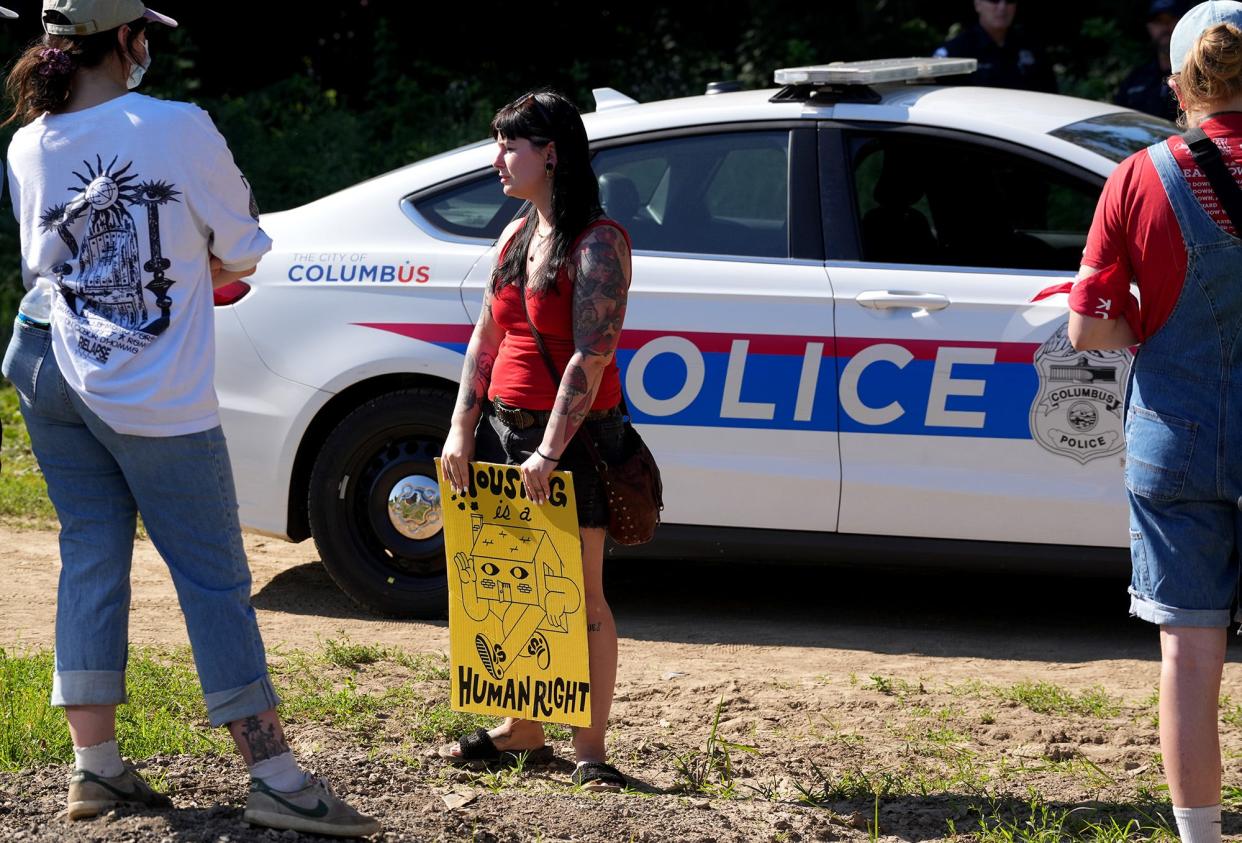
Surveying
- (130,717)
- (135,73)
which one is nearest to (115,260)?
(135,73)

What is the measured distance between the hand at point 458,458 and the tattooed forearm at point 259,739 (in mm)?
795

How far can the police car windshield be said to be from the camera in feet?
17.5

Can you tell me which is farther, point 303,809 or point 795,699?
point 795,699

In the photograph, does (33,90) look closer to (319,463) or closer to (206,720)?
(206,720)

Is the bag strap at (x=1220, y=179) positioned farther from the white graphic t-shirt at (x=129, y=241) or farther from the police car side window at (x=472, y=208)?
the police car side window at (x=472, y=208)

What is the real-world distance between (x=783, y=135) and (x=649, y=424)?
1.06 m

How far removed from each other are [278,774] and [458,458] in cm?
90

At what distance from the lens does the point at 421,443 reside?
563 cm

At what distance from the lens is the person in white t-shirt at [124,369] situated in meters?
3.39

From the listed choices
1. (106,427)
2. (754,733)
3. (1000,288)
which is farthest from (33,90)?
(1000,288)

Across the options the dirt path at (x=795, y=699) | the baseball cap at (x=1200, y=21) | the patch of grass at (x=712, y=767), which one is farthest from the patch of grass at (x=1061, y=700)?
the baseball cap at (x=1200, y=21)

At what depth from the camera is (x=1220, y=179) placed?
314 centimetres

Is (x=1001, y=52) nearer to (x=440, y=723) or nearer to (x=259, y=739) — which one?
(x=440, y=723)

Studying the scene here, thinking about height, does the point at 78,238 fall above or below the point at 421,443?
above
